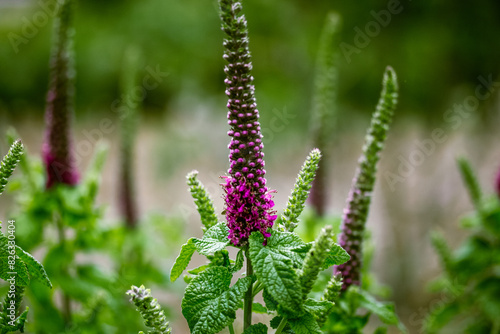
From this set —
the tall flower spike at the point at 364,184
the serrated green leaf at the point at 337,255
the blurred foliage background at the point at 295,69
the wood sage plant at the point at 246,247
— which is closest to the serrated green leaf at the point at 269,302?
the wood sage plant at the point at 246,247

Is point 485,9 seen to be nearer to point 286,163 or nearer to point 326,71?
point 326,71

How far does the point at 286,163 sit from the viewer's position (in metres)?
4.34

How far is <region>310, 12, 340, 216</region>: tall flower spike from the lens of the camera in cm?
159

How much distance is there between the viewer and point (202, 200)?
85 centimetres

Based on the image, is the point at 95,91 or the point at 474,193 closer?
the point at 474,193

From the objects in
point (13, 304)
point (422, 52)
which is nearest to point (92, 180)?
point (13, 304)

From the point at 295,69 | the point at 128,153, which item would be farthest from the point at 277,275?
the point at 295,69

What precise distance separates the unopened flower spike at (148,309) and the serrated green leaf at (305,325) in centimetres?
19

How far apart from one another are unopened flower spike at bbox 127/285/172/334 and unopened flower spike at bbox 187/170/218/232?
17 cm

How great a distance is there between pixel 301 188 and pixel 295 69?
229 centimetres

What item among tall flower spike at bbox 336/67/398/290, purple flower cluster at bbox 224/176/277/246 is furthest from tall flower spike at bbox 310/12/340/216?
purple flower cluster at bbox 224/176/277/246

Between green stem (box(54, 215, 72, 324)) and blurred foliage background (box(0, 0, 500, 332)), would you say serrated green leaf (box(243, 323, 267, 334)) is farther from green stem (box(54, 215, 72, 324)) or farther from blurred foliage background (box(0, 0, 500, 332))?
blurred foliage background (box(0, 0, 500, 332))

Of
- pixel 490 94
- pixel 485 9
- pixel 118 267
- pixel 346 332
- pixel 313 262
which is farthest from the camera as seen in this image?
pixel 490 94

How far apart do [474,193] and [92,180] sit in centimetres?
124
